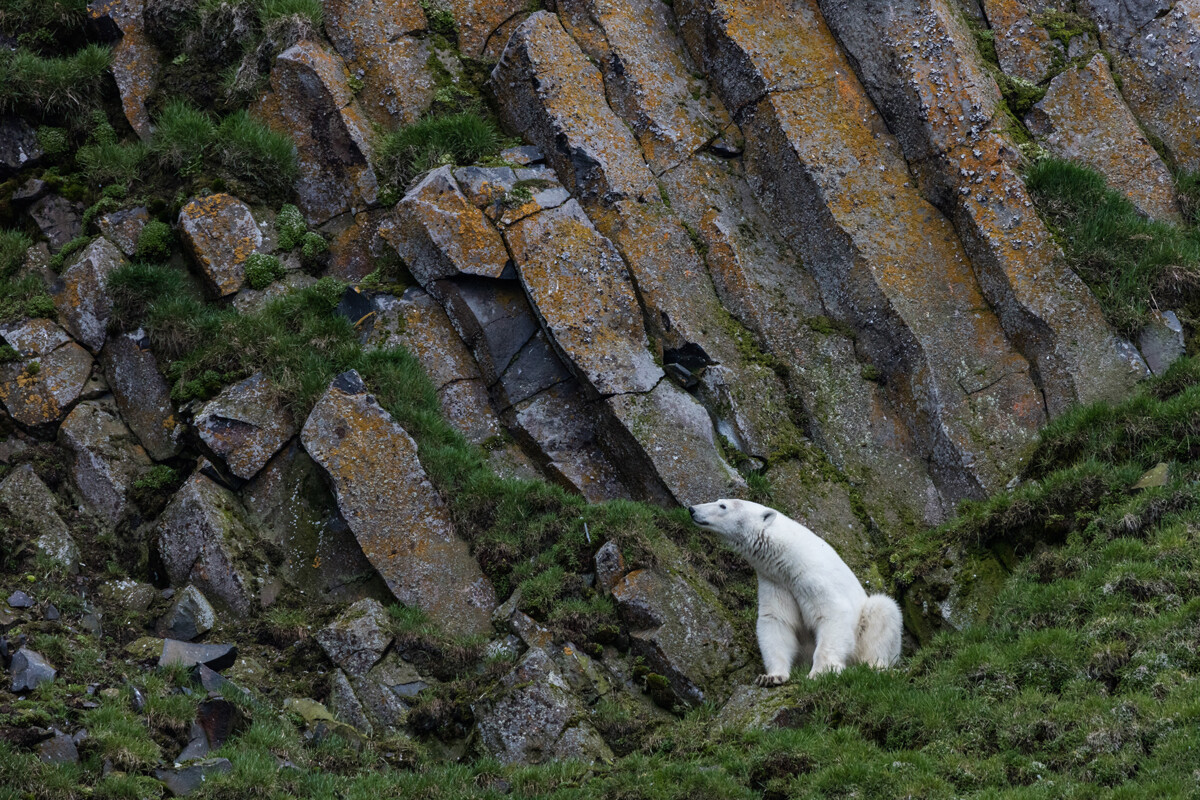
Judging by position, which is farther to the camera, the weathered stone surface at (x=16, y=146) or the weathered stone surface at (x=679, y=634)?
the weathered stone surface at (x=16, y=146)

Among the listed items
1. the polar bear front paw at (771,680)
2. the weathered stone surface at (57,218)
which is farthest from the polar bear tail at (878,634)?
the weathered stone surface at (57,218)

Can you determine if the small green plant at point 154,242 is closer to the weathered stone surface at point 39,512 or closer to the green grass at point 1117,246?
the weathered stone surface at point 39,512

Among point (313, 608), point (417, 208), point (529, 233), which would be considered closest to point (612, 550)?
point (313, 608)

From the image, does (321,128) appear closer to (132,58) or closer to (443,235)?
(443,235)

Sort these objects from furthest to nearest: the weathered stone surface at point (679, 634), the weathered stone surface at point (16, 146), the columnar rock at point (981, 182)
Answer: the weathered stone surface at point (16, 146) < the columnar rock at point (981, 182) < the weathered stone surface at point (679, 634)

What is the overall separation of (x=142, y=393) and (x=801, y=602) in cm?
806

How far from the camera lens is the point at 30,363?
11492 mm

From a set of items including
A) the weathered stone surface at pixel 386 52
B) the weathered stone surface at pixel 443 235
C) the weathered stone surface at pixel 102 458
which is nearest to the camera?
the weathered stone surface at pixel 102 458

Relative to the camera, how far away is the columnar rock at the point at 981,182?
448 inches

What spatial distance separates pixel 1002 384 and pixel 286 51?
10.6 m

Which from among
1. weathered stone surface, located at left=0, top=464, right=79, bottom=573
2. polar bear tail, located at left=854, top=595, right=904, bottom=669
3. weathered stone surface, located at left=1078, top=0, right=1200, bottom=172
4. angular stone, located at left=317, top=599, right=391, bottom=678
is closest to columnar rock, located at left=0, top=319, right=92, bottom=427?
weathered stone surface, located at left=0, top=464, right=79, bottom=573

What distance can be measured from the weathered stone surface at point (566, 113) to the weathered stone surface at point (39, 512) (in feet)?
23.9

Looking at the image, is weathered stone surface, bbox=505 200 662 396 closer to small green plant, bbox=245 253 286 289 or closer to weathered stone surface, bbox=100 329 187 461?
small green plant, bbox=245 253 286 289

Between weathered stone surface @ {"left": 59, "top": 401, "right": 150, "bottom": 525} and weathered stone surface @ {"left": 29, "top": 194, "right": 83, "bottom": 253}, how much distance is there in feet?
9.47
